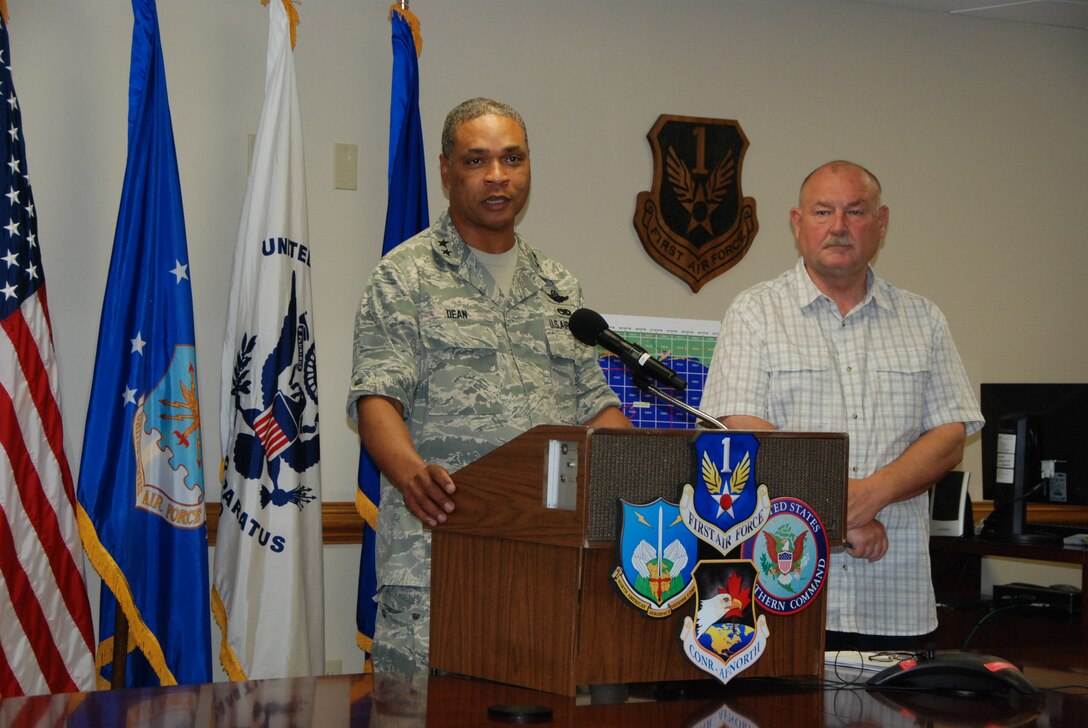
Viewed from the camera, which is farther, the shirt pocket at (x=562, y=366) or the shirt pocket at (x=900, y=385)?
the shirt pocket at (x=900, y=385)

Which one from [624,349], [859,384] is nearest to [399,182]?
[859,384]

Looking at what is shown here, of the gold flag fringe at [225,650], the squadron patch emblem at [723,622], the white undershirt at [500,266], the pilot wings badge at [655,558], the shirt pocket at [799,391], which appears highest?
the white undershirt at [500,266]

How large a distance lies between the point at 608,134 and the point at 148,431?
1850 millimetres

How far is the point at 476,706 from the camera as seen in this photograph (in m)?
1.36

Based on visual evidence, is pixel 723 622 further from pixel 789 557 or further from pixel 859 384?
pixel 859 384

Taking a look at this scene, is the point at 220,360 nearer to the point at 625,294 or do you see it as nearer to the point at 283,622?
the point at 283,622

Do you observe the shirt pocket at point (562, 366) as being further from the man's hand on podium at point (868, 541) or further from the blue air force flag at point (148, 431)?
the blue air force flag at point (148, 431)

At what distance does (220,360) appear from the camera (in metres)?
3.55

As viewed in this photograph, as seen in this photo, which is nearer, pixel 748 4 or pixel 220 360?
pixel 220 360

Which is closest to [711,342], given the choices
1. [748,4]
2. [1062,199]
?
[748,4]

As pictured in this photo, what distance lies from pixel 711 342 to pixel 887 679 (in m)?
1.75

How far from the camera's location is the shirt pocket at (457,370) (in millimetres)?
2213

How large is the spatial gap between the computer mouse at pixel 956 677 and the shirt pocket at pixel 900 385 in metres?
0.95

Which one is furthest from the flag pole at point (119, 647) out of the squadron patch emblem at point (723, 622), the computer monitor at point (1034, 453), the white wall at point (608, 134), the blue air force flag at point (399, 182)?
the computer monitor at point (1034, 453)
